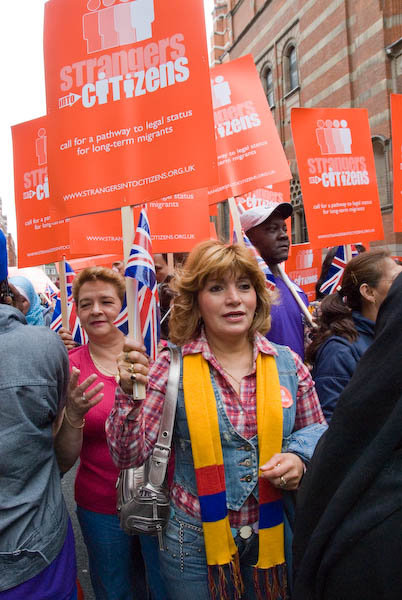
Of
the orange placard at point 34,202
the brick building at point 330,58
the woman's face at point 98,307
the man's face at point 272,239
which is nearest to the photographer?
the woman's face at point 98,307

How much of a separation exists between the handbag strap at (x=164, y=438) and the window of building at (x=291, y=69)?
67.4ft

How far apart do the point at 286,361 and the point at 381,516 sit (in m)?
1.10

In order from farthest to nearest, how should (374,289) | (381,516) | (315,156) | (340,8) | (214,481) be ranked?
(340,8), (315,156), (374,289), (214,481), (381,516)

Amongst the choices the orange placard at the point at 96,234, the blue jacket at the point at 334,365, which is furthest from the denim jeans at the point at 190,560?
the orange placard at the point at 96,234

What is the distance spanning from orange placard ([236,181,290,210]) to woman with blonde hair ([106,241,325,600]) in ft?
12.7

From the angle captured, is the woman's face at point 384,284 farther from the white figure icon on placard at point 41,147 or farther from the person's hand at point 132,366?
the white figure icon on placard at point 41,147

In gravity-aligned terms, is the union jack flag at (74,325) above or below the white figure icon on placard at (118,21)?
below

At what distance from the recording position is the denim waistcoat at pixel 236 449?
1700 mm

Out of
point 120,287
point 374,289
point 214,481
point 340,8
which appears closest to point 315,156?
point 374,289

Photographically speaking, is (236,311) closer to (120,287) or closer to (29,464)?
(29,464)

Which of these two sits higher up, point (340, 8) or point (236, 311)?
point (340, 8)

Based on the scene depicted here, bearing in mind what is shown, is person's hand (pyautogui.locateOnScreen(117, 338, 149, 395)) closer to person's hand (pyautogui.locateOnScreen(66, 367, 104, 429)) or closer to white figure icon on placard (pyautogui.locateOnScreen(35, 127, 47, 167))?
person's hand (pyautogui.locateOnScreen(66, 367, 104, 429))

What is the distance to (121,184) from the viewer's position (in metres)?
1.95

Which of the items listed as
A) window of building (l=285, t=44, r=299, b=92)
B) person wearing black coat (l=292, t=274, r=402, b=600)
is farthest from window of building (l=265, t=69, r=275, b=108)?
person wearing black coat (l=292, t=274, r=402, b=600)
